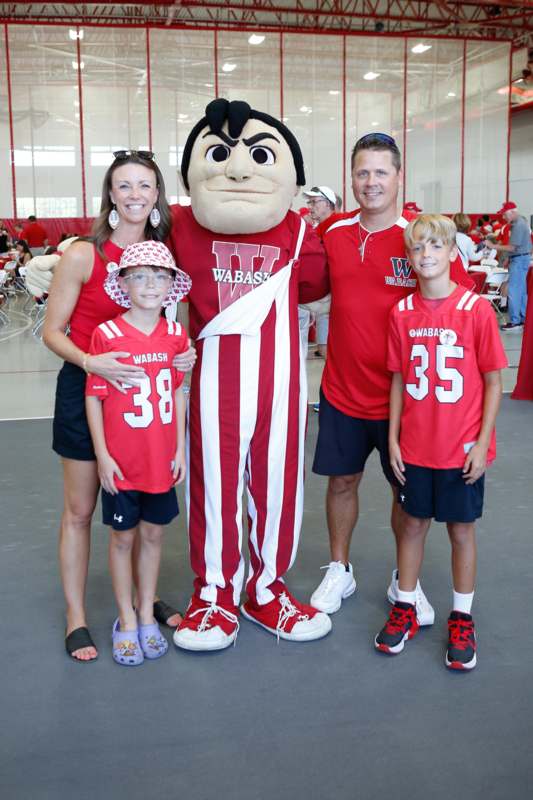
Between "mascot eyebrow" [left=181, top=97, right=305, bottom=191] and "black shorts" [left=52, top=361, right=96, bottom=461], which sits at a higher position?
"mascot eyebrow" [left=181, top=97, right=305, bottom=191]

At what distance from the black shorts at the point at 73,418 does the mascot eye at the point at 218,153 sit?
31.5 inches

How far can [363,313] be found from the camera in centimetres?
262

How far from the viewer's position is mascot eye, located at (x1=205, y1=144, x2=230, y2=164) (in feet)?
8.34

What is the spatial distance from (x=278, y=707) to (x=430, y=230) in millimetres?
1436

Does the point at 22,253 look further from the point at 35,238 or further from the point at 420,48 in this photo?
the point at 420,48

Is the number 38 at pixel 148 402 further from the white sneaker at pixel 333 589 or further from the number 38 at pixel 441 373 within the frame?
the white sneaker at pixel 333 589

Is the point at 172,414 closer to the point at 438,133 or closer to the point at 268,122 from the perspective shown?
the point at 268,122

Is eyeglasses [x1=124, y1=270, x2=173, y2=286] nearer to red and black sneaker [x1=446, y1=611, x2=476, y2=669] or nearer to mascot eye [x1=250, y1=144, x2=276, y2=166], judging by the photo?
mascot eye [x1=250, y1=144, x2=276, y2=166]

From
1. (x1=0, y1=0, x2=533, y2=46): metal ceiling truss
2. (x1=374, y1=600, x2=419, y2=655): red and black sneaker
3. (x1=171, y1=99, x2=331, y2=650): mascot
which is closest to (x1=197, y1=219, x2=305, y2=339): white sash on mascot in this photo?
(x1=171, y1=99, x2=331, y2=650): mascot

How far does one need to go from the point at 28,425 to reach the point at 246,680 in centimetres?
352

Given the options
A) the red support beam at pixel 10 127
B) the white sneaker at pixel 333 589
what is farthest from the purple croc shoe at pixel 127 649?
the red support beam at pixel 10 127

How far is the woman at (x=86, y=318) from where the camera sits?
2348 millimetres

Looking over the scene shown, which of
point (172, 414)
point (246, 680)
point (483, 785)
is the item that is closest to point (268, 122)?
point (172, 414)

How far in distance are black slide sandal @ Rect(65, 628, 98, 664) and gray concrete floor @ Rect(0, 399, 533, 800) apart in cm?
3
